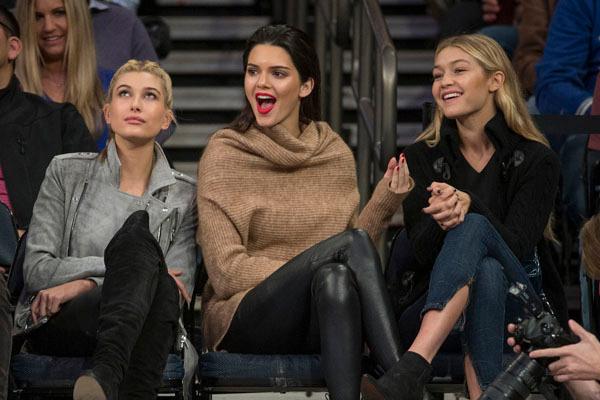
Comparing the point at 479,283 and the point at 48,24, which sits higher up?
the point at 48,24

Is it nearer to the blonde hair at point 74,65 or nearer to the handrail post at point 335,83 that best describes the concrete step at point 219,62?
the handrail post at point 335,83

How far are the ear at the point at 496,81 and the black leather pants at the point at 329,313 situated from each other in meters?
0.78

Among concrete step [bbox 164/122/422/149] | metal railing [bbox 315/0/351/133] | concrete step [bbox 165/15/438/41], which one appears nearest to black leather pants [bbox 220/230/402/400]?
metal railing [bbox 315/0/351/133]

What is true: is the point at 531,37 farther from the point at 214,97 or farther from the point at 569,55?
the point at 214,97

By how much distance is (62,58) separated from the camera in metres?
5.56

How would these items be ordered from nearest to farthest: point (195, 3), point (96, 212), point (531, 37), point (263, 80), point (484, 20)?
point (96, 212) < point (263, 80) < point (531, 37) < point (484, 20) < point (195, 3)

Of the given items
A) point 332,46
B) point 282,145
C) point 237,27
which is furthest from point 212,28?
point 282,145

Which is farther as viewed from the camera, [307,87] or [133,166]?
[307,87]

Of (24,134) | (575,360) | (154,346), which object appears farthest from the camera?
(24,134)

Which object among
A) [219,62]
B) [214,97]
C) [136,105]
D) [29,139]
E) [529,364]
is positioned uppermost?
[136,105]

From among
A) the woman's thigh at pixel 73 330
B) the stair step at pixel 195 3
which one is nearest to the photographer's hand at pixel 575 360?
the woman's thigh at pixel 73 330

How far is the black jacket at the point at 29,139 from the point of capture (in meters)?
4.93

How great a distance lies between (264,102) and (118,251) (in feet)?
2.83

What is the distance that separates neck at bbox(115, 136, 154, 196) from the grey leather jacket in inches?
1.2
